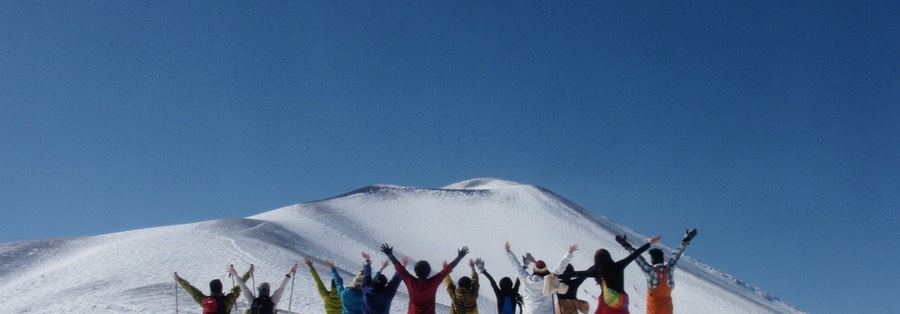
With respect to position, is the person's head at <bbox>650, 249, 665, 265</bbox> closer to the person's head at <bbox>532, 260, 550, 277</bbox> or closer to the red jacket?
the person's head at <bbox>532, 260, 550, 277</bbox>

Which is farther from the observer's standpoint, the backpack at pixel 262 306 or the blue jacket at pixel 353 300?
the blue jacket at pixel 353 300

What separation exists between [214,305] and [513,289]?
11.9 feet

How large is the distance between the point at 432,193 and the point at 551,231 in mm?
20764

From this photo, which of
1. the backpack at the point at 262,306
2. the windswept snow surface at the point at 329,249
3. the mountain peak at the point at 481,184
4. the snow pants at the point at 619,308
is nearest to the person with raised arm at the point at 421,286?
the backpack at the point at 262,306

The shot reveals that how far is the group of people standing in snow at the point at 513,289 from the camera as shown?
7.14 m

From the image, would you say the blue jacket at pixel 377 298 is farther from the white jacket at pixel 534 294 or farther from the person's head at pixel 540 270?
the person's head at pixel 540 270

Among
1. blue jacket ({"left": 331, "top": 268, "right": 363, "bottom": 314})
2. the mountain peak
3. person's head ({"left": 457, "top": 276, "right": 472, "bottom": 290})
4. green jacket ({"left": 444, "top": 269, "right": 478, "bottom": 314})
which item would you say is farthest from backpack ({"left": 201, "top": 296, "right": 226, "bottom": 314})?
the mountain peak

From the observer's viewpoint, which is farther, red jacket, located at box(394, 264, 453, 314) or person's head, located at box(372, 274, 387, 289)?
person's head, located at box(372, 274, 387, 289)

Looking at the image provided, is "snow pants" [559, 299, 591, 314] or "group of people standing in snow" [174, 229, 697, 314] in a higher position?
"group of people standing in snow" [174, 229, 697, 314]

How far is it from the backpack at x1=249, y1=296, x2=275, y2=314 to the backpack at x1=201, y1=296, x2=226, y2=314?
12.6 inches

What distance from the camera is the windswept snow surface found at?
23.7 meters

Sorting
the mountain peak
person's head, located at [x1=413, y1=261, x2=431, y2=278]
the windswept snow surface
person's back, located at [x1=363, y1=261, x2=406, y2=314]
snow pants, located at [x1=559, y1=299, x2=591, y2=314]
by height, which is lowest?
snow pants, located at [x1=559, y1=299, x2=591, y2=314]

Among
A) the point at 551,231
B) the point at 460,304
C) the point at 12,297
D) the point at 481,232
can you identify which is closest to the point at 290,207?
the point at 481,232

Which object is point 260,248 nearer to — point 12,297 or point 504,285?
point 12,297
